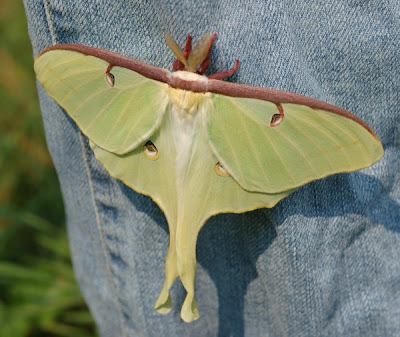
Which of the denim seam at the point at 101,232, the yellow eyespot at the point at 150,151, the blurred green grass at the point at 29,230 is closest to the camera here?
the yellow eyespot at the point at 150,151

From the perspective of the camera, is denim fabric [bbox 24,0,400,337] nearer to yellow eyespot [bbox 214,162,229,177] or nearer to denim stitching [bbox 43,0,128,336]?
denim stitching [bbox 43,0,128,336]

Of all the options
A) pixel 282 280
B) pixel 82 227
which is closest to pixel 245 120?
pixel 282 280

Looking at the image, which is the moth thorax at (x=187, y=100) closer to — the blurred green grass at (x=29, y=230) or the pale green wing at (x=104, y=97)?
the pale green wing at (x=104, y=97)

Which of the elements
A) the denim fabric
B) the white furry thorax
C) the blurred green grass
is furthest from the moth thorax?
the blurred green grass

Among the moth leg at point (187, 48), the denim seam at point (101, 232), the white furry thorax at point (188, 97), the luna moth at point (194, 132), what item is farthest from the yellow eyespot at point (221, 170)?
the denim seam at point (101, 232)

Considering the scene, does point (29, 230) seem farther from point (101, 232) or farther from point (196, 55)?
point (196, 55)

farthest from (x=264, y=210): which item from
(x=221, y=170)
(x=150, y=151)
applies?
(x=150, y=151)

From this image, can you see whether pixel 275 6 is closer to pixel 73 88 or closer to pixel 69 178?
pixel 73 88
